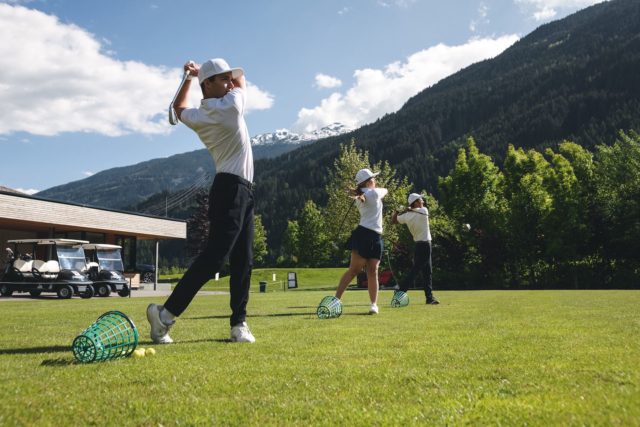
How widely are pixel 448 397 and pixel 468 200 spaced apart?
3597 centimetres

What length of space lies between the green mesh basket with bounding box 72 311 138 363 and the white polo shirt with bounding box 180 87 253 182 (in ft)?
5.30

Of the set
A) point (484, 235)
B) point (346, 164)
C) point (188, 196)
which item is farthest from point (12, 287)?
point (188, 196)

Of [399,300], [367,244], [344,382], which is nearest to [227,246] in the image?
[344,382]

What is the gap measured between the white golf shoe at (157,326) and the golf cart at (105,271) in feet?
64.1

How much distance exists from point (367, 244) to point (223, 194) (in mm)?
4155

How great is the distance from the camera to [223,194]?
15.4ft

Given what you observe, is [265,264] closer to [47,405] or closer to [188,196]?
[188,196]

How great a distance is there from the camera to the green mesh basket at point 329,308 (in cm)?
740

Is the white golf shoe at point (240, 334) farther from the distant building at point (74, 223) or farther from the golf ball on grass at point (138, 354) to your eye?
the distant building at point (74, 223)

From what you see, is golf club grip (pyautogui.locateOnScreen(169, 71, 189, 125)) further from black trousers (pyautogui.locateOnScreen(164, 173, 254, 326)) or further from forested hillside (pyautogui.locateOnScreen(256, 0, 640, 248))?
forested hillside (pyautogui.locateOnScreen(256, 0, 640, 248))

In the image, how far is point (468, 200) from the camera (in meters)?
36.9

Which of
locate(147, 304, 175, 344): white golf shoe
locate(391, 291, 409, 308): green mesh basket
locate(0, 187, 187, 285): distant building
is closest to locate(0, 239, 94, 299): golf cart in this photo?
locate(0, 187, 187, 285): distant building

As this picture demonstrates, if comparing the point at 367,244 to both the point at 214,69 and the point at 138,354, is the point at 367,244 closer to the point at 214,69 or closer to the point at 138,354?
the point at 214,69

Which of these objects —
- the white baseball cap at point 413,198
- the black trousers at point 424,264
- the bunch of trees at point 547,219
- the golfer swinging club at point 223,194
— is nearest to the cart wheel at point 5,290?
the black trousers at point 424,264
